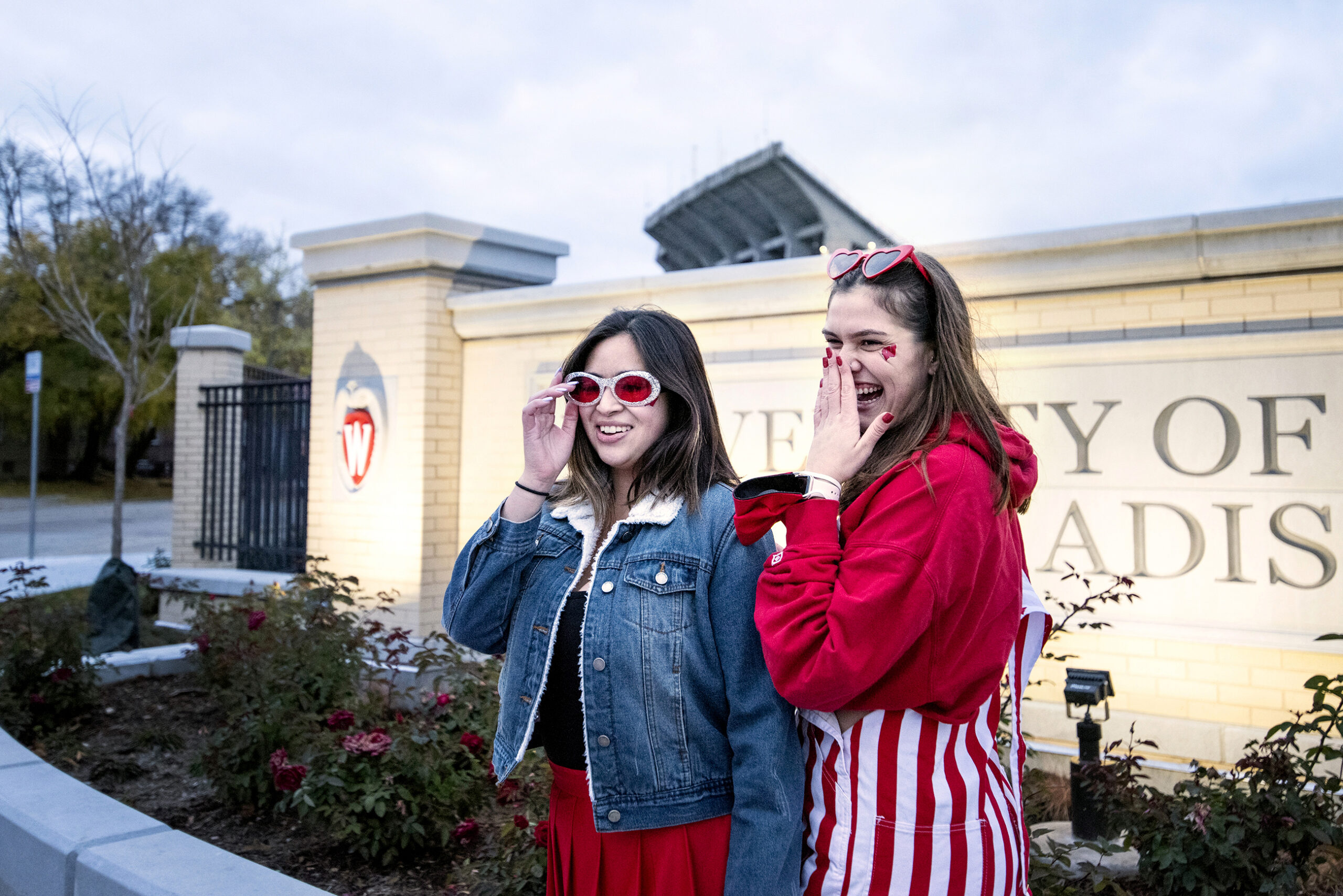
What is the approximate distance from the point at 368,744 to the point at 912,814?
264cm

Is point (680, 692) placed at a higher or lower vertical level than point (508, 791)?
higher

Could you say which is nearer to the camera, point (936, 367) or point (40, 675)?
point (936, 367)

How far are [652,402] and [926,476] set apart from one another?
610mm

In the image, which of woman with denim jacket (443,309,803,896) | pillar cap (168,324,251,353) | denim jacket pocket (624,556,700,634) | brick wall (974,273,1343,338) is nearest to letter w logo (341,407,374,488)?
pillar cap (168,324,251,353)

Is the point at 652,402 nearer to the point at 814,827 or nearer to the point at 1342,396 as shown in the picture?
the point at 814,827

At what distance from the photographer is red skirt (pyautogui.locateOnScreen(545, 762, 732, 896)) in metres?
1.76

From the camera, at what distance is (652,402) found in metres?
1.94

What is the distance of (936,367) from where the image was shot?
1691 mm

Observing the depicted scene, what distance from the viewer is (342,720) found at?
3775 millimetres

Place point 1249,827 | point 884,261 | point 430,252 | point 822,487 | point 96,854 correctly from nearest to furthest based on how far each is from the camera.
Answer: point 822,487
point 884,261
point 1249,827
point 96,854
point 430,252

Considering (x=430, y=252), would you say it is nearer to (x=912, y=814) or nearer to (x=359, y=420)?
(x=359, y=420)

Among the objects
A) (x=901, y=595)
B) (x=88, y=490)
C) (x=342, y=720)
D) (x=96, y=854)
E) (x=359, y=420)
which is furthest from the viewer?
(x=88, y=490)

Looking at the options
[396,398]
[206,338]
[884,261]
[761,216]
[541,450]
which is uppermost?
[761,216]

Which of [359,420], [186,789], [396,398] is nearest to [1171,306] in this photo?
[396,398]
